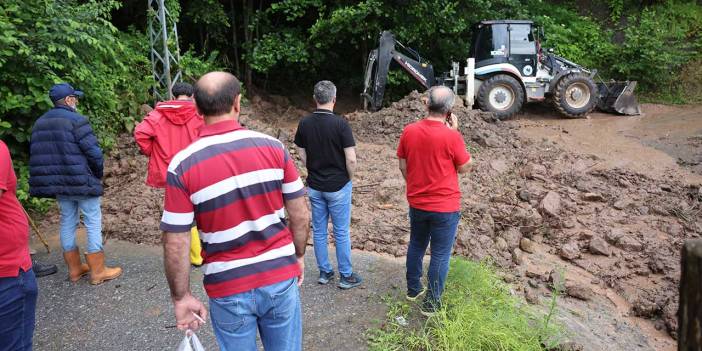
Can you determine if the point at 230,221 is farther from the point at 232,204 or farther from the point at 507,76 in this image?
the point at 507,76

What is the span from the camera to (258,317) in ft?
7.34

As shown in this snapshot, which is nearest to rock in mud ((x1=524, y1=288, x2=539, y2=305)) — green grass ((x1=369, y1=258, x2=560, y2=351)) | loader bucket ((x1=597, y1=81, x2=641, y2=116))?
green grass ((x1=369, y1=258, x2=560, y2=351))

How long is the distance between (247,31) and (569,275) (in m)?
12.2

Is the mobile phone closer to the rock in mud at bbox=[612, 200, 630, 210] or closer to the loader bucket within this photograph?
the rock in mud at bbox=[612, 200, 630, 210]

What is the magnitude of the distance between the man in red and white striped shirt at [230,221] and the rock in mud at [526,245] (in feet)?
14.9

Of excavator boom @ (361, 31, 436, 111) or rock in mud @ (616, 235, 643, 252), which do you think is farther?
excavator boom @ (361, 31, 436, 111)

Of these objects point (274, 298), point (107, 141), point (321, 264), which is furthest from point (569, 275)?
point (107, 141)

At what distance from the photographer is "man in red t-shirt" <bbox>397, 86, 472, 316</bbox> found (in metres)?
3.45

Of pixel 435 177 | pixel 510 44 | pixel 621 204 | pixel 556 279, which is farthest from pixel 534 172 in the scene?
pixel 435 177

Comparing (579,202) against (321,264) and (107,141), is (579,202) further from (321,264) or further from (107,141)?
(107,141)

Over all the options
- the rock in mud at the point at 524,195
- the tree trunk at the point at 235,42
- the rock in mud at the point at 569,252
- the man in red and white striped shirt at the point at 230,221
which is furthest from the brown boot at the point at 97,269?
the tree trunk at the point at 235,42

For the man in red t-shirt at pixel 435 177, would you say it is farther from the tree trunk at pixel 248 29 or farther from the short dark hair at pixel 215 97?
the tree trunk at pixel 248 29

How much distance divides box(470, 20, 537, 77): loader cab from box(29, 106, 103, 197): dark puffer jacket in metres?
10.2

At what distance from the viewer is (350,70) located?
16453mm
